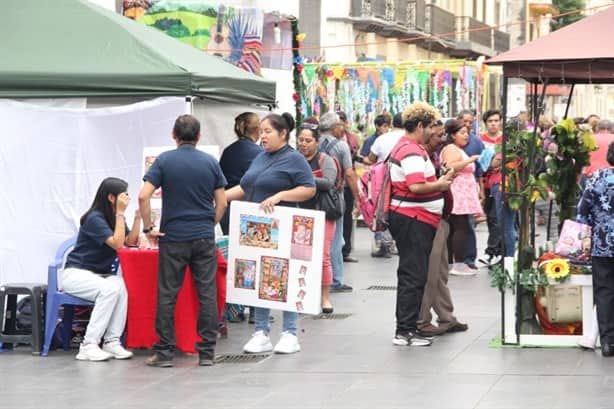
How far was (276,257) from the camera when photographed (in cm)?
1061

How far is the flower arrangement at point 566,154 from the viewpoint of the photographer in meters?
11.5

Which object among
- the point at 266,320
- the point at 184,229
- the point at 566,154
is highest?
the point at 566,154

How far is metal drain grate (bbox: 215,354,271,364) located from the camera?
10.5 metres

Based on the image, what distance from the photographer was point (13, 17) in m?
12.0

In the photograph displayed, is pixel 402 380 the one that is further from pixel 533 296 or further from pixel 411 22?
pixel 411 22

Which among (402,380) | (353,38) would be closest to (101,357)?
(402,380)

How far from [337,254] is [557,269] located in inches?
167

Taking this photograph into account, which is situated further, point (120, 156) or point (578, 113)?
point (578, 113)

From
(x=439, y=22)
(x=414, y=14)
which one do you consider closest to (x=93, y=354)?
(x=414, y=14)

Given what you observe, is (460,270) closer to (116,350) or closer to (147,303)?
(147,303)

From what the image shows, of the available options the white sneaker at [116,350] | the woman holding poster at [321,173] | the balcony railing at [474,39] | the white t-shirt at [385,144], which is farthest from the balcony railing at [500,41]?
the white sneaker at [116,350]

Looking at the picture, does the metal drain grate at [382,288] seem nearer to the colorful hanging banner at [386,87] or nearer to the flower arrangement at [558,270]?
the flower arrangement at [558,270]

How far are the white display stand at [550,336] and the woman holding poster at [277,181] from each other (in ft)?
5.36

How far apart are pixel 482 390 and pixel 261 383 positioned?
1456 mm
